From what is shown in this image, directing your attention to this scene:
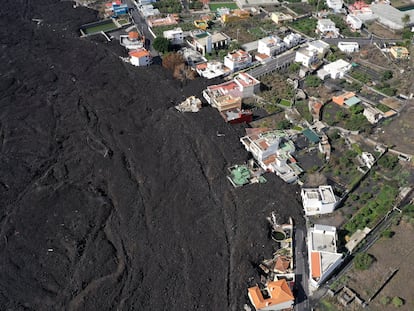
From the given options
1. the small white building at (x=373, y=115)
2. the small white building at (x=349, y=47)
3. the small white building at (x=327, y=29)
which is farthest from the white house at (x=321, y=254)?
the small white building at (x=327, y=29)

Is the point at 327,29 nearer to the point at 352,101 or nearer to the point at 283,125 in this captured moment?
the point at 352,101

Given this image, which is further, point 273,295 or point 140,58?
point 140,58

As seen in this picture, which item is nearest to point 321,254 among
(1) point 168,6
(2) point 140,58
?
(2) point 140,58

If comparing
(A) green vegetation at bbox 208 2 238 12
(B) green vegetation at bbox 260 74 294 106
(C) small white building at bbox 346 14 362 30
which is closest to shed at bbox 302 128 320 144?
(B) green vegetation at bbox 260 74 294 106

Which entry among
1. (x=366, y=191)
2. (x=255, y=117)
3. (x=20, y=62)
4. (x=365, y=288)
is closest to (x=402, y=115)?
(x=366, y=191)

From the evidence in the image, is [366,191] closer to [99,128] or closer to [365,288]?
[365,288]

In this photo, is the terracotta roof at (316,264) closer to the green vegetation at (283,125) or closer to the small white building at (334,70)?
the green vegetation at (283,125)

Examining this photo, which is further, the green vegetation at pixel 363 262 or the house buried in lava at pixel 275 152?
the house buried in lava at pixel 275 152
